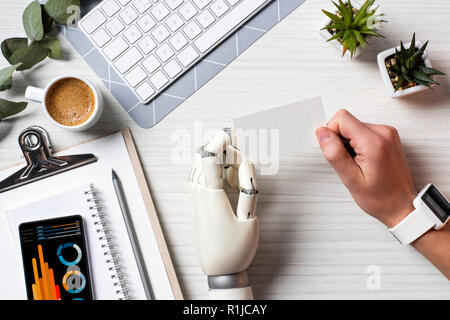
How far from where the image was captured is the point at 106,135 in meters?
0.72

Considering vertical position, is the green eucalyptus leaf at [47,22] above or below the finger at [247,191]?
above

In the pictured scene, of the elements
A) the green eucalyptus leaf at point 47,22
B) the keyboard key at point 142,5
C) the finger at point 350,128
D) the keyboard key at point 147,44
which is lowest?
the finger at point 350,128

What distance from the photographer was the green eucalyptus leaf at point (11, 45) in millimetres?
712

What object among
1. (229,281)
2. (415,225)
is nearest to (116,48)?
(229,281)

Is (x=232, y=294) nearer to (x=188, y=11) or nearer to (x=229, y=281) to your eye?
(x=229, y=281)

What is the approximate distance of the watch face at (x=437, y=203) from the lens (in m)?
0.67

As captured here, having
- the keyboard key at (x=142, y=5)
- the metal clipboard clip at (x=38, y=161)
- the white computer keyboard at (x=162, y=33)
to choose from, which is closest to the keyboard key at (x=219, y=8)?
the white computer keyboard at (x=162, y=33)

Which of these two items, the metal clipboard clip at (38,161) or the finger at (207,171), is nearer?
the finger at (207,171)

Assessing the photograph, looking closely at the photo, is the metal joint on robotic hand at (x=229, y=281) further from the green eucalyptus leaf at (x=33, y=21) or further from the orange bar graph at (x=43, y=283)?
the green eucalyptus leaf at (x=33, y=21)

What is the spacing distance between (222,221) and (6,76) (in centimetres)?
46

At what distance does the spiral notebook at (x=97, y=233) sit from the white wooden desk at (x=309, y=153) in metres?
0.09

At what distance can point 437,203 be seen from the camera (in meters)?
0.67

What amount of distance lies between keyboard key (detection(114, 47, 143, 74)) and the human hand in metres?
0.34

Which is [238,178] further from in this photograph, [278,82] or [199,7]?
[199,7]
